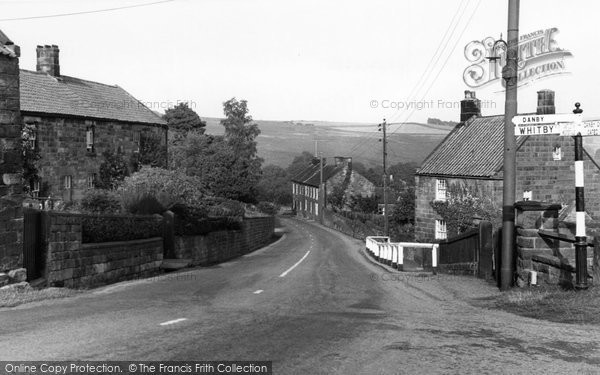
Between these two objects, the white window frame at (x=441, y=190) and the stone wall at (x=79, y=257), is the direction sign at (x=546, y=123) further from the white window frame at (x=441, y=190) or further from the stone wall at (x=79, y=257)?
the white window frame at (x=441, y=190)

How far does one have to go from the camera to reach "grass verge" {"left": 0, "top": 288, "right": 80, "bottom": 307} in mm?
10727

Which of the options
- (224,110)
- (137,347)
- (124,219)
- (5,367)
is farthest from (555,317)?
(224,110)

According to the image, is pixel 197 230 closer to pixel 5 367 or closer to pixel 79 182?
pixel 79 182

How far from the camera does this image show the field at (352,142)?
147500 mm

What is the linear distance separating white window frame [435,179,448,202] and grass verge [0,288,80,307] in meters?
36.7

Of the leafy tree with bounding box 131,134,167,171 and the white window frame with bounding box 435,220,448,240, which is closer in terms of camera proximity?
the leafy tree with bounding box 131,134,167,171

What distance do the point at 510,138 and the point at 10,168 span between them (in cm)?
1001

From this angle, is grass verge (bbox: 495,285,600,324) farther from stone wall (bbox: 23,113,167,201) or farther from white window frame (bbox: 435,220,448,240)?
white window frame (bbox: 435,220,448,240)

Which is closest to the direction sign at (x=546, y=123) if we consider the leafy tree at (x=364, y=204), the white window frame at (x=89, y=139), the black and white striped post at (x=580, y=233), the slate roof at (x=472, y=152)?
the black and white striped post at (x=580, y=233)

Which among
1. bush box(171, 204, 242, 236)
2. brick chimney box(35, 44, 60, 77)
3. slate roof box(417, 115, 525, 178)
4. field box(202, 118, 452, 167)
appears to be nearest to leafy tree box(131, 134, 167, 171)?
brick chimney box(35, 44, 60, 77)

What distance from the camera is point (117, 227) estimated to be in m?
16.1

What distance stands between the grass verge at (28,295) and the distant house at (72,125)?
22154 millimetres

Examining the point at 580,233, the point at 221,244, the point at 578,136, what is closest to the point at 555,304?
the point at 580,233

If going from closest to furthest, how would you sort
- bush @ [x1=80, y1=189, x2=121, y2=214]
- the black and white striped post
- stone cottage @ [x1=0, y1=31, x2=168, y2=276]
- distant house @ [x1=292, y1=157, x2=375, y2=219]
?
the black and white striped post → bush @ [x1=80, y1=189, x2=121, y2=214] → stone cottage @ [x1=0, y1=31, x2=168, y2=276] → distant house @ [x1=292, y1=157, x2=375, y2=219]
